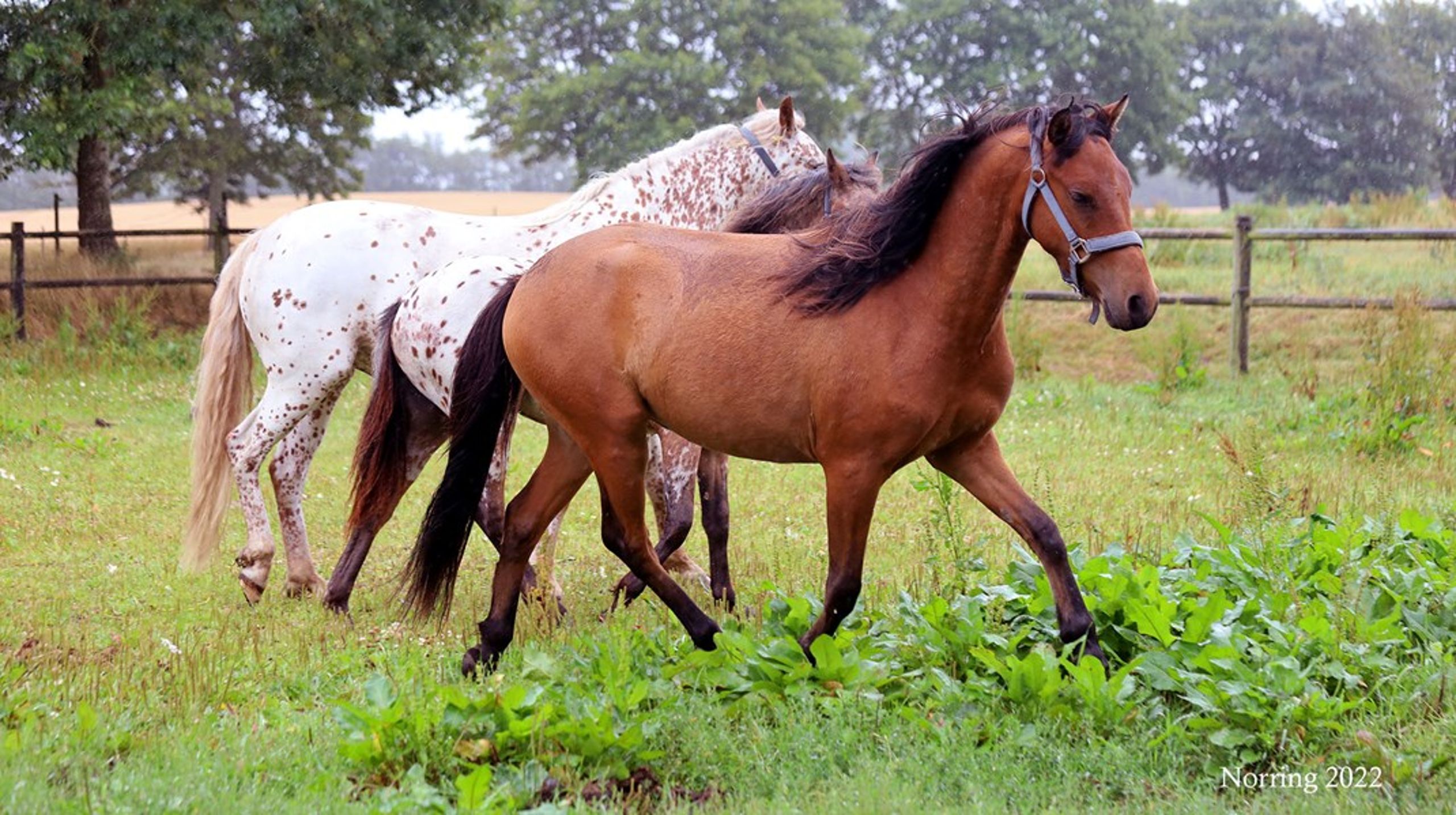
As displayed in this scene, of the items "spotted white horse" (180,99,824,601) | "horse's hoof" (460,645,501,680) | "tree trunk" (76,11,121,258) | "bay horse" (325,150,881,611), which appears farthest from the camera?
"tree trunk" (76,11,121,258)

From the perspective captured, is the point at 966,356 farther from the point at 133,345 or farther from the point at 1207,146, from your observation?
the point at 1207,146

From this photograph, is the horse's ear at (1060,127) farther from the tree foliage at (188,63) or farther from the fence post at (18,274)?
the fence post at (18,274)

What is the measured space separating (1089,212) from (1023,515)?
1.03 meters

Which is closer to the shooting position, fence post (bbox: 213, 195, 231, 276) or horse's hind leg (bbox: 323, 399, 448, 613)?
horse's hind leg (bbox: 323, 399, 448, 613)

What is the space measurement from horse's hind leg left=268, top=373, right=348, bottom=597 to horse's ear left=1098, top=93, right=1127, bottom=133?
405cm

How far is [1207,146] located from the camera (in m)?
49.0

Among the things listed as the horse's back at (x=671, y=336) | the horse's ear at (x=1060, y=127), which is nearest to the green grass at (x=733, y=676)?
the horse's back at (x=671, y=336)

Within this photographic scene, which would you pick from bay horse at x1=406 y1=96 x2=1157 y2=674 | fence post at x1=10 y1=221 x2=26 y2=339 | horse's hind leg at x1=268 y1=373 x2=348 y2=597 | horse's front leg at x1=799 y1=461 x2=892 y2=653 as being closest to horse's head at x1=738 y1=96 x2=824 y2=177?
bay horse at x1=406 y1=96 x2=1157 y2=674

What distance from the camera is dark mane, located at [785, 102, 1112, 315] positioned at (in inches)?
179

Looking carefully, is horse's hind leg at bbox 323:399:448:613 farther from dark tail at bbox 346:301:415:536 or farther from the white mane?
the white mane

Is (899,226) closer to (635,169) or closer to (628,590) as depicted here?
(628,590)

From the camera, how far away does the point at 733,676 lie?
172 inches

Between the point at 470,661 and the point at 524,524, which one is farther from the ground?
the point at 524,524

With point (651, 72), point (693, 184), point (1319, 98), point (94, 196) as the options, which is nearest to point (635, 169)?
point (693, 184)
